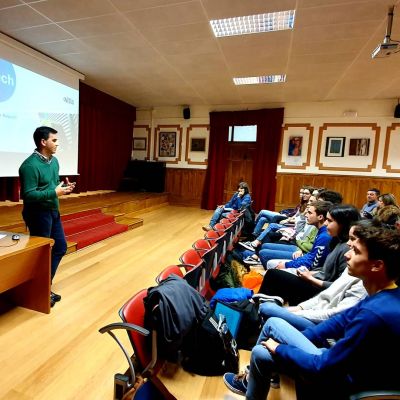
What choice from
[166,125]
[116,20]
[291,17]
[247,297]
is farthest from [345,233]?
[166,125]

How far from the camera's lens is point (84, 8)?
3.18 m

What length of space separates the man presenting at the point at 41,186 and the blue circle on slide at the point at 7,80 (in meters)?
2.50

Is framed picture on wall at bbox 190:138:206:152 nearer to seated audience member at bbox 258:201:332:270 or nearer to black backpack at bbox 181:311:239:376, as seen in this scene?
seated audience member at bbox 258:201:332:270

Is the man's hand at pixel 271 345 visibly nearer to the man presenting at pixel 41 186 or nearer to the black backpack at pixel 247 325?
the black backpack at pixel 247 325

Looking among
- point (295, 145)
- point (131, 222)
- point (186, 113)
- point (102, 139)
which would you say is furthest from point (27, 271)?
point (295, 145)

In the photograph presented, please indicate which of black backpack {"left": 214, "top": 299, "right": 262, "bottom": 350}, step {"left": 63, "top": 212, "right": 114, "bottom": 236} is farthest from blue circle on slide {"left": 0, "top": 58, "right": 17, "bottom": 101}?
black backpack {"left": 214, "top": 299, "right": 262, "bottom": 350}

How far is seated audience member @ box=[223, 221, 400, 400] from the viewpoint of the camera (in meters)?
0.91

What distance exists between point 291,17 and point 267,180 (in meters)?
4.45

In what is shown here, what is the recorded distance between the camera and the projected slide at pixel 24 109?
399 centimetres

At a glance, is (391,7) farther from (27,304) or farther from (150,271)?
(27,304)

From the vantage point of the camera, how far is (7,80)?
12.9 feet

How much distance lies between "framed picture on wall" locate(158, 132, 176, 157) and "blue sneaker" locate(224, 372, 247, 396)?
7.14 metres

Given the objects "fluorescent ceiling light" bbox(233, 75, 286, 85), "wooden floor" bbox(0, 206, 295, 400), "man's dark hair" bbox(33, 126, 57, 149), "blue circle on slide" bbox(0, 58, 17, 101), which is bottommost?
"wooden floor" bbox(0, 206, 295, 400)

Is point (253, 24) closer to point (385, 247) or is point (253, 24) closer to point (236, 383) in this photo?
point (385, 247)
